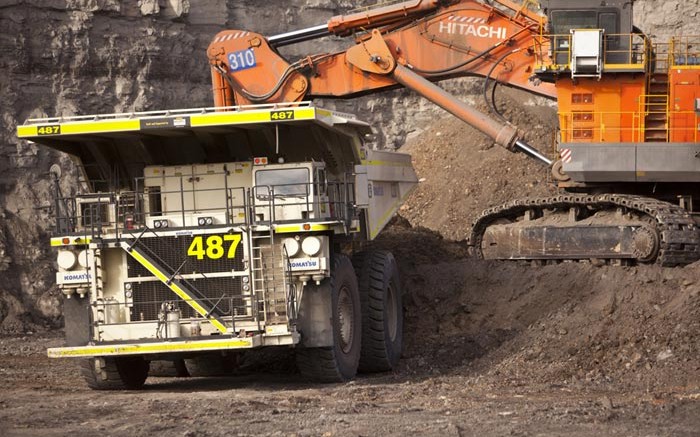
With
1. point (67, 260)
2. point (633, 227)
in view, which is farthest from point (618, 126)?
point (67, 260)

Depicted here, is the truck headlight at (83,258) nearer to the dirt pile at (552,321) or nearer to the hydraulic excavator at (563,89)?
the dirt pile at (552,321)

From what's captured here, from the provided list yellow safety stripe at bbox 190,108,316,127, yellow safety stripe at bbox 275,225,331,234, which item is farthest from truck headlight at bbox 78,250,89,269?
yellow safety stripe at bbox 275,225,331,234

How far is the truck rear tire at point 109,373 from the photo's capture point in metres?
15.9

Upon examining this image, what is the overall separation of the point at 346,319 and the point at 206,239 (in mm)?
2177

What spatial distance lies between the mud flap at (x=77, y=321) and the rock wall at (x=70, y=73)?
844 centimetres

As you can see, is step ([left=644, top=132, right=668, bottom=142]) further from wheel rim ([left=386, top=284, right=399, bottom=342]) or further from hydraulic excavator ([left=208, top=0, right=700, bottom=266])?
wheel rim ([left=386, top=284, right=399, bottom=342])

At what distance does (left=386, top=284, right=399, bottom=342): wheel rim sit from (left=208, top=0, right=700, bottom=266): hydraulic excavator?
111 inches

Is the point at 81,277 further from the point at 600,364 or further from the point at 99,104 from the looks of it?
the point at 99,104

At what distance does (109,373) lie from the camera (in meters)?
16.0

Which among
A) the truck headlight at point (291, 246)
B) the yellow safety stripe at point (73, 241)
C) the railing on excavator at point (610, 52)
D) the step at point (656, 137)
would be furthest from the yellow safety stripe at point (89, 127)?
the step at point (656, 137)

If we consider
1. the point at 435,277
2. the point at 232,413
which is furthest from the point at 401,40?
the point at 232,413

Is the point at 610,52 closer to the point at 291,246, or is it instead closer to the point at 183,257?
the point at 291,246

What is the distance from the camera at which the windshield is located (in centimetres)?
1587

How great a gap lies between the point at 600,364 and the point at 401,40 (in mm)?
7834
